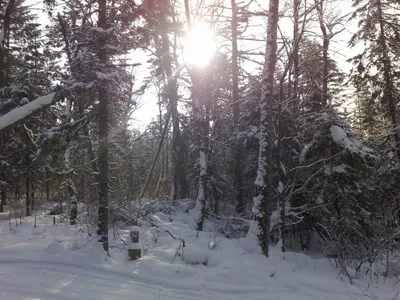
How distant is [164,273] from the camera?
704cm

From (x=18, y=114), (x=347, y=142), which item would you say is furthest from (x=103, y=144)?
(x=347, y=142)

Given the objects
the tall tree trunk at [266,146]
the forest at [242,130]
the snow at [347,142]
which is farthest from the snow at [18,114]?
the snow at [347,142]

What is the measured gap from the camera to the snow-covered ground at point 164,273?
19.8 ft


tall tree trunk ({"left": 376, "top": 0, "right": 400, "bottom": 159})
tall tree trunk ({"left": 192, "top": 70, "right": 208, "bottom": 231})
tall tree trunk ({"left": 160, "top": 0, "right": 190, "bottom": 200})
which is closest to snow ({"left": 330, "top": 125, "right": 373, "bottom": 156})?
tall tree trunk ({"left": 192, "top": 70, "right": 208, "bottom": 231})

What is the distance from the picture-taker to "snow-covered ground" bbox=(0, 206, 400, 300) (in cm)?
603

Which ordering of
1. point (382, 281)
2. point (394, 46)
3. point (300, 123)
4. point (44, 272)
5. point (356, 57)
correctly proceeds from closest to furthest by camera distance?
point (44, 272) → point (382, 281) → point (300, 123) → point (394, 46) → point (356, 57)

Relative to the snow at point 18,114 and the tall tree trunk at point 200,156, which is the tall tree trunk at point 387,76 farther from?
the snow at point 18,114

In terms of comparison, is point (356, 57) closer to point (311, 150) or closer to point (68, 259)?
point (311, 150)

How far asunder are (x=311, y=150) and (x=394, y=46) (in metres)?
6.68

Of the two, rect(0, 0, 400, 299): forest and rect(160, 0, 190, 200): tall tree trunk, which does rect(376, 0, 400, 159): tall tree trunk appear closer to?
rect(0, 0, 400, 299): forest

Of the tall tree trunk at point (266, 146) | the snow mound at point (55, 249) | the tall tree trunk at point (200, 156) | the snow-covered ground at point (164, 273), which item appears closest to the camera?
the snow-covered ground at point (164, 273)

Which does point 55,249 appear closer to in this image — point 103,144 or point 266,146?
point 103,144

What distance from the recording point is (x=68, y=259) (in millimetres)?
7543

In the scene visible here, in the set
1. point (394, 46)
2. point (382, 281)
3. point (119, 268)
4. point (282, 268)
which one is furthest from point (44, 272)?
point (394, 46)
